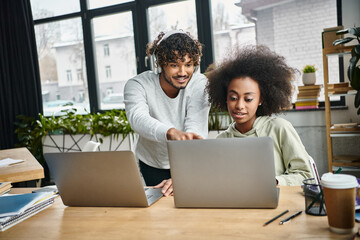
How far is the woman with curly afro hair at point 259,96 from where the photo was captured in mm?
1630

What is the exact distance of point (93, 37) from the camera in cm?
456

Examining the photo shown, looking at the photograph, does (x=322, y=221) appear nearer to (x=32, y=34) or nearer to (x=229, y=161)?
(x=229, y=161)

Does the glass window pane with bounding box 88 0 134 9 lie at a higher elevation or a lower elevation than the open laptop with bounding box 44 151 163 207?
higher

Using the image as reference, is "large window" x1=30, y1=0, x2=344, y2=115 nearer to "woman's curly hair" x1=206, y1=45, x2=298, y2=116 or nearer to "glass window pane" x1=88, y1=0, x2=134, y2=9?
"glass window pane" x1=88, y1=0, x2=134, y2=9

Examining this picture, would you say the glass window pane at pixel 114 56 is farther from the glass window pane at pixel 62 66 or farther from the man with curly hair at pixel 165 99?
the man with curly hair at pixel 165 99

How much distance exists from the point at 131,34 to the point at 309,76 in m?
2.15

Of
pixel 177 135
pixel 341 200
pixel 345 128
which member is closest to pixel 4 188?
pixel 177 135

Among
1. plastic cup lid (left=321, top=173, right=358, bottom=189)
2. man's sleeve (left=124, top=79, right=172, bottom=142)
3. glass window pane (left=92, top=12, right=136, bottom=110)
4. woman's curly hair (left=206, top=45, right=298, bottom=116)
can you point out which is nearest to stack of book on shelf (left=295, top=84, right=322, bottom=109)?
woman's curly hair (left=206, top=45, right=298, bottom=116)

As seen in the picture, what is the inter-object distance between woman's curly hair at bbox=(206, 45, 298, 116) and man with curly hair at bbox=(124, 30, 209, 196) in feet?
0.42

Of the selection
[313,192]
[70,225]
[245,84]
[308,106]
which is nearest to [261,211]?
[313,192]

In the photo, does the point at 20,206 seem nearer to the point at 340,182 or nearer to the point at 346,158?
the point at 340,182

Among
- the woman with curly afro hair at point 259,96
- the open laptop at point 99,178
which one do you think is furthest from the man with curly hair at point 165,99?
the open laptop at point 99,178

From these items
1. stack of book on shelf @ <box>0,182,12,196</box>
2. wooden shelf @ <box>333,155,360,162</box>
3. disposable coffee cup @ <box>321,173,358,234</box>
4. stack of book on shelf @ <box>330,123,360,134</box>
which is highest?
A: disposable coffee cup @ <box>321,173,358,234</box>

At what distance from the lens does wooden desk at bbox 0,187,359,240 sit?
0.97 meters
